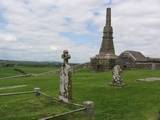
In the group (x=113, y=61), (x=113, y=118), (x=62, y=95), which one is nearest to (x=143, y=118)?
(x=113, y=118)

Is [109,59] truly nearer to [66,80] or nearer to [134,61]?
[134,61]

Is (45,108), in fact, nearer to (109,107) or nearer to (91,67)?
(109,107)

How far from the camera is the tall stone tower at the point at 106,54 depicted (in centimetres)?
5122

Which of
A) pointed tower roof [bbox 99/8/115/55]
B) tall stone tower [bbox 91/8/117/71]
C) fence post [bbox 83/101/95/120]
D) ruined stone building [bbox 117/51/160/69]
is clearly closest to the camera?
fence post [bbox 83/101/95/120]

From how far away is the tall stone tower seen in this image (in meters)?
51.2

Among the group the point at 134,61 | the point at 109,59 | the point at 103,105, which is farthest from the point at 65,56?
the point at 134,61

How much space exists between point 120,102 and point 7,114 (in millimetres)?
7196

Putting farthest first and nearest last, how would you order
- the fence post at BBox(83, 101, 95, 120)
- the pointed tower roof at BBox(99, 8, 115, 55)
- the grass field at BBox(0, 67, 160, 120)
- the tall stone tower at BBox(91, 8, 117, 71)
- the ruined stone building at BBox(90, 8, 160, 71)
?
the pointed tower roof at BBox(99, 8, 115, 55), the ruined stone building at BBox(90, 8, 160, 71), the tall stone tower at BBox(91, 8, 117, 71), the grass field at BBox(0, 67, 160, 120), the fence post at BBox(83, 101, 95, 120)

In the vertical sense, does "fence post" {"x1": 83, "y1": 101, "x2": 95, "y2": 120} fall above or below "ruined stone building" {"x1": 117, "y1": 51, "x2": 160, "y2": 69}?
below

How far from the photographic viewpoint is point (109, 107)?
63.8 feet

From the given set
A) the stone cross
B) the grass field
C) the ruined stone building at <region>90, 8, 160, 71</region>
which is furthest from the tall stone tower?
the stone cross

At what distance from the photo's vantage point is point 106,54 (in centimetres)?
5291

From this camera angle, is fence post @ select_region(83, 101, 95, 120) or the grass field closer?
fence post @ select_region(83, 101, 95, 120)

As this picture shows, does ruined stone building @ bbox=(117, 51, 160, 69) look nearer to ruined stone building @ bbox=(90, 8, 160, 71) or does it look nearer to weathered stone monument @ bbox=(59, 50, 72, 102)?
ruined stone building @ bbox=(90, 8, 160, 71)
